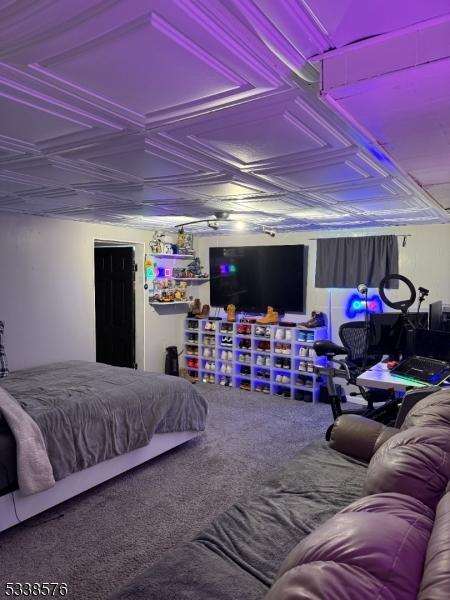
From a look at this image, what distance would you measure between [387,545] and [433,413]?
3.98ft

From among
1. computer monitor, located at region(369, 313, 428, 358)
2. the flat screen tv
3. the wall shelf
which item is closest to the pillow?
the wall shelf

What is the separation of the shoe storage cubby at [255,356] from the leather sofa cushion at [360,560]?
14.3 ft

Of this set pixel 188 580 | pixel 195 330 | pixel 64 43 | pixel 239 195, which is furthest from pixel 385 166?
pixel 195 330

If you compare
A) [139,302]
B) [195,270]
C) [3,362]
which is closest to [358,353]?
[195,270]

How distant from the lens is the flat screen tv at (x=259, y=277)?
5797 mm

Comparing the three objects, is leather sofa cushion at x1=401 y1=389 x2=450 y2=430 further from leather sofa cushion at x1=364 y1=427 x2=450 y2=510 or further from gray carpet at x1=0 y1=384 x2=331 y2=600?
gray carpet at x1=0 y1=384 x2=331 y2=600

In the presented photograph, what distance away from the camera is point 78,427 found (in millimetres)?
2967

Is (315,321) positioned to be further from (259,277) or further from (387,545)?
(387,545)

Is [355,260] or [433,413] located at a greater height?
[355,260]

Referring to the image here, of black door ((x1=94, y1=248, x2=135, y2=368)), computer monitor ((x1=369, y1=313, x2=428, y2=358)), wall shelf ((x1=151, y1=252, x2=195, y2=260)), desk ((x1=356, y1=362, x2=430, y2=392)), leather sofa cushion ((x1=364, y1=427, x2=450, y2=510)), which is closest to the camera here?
leather sofa cushion ((x1=364, y1=427, x2=450, y2=510))

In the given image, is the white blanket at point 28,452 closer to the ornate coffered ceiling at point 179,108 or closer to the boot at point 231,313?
the ornate coffered ceiling at point 179,108

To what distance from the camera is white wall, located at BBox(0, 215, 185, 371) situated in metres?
4.45

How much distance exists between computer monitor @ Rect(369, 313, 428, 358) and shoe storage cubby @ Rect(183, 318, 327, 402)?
5.40ft

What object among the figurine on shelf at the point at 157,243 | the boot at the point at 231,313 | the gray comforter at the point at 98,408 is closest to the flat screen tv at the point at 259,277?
the boot at the point at 231,313
